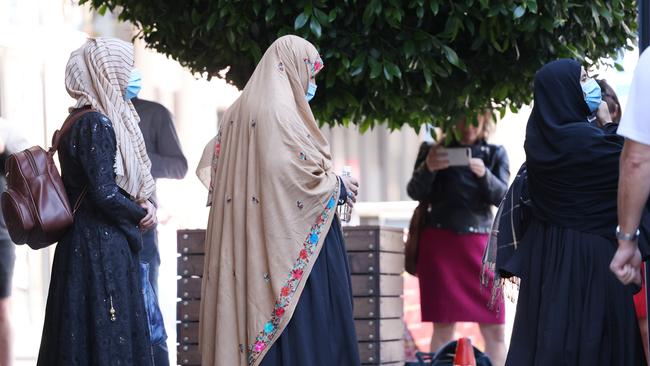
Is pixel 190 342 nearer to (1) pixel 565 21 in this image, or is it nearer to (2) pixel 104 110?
(2) pixel 104 110

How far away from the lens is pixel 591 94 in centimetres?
466

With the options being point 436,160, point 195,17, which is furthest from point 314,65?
point 436,160

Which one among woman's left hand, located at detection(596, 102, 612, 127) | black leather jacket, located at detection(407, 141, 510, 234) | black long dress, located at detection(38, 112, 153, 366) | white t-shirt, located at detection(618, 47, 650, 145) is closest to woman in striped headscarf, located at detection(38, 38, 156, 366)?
black long dress, located at detection(38, 112, 153, 366)

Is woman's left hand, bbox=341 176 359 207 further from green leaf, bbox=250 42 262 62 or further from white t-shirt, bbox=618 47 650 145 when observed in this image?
white t-shirt, bbox=618 47 650 145

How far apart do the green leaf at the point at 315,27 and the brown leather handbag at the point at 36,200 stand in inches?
46.9

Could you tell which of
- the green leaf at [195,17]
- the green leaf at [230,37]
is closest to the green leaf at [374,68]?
the green leaf at [230,37]

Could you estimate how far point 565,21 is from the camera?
5758 mm

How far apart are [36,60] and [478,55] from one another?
402 centimetres

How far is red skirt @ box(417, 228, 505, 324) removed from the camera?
282 inches

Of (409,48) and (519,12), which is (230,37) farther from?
(519,12)

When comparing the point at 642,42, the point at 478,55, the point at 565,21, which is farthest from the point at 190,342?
the point at 642,42

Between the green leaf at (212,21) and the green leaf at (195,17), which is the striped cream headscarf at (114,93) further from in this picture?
the green leaf at (195,17)

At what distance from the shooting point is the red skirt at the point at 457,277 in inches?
282

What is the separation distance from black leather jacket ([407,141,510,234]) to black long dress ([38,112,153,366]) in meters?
2.76
